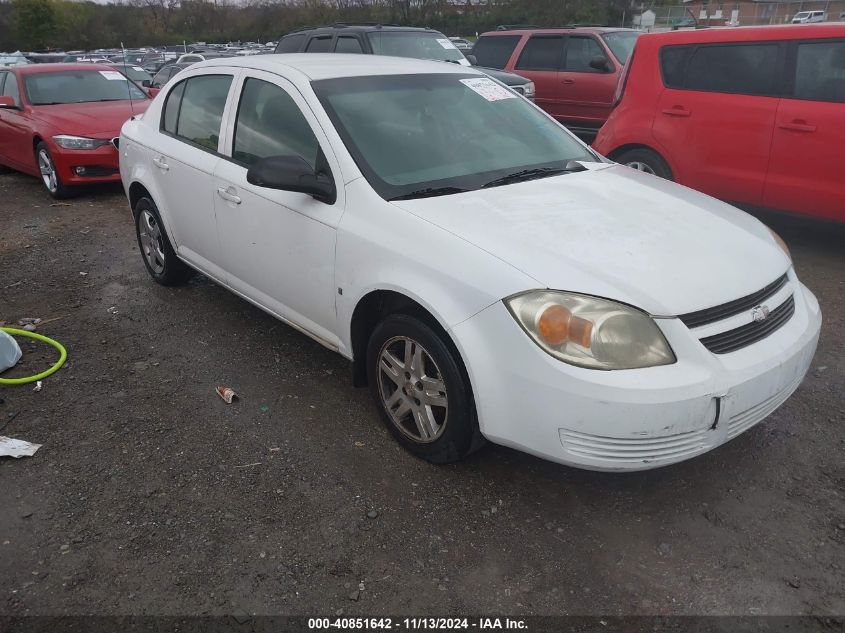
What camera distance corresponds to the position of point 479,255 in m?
2.67

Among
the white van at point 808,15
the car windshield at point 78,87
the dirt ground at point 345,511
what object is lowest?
the dirt ground at point 345,511

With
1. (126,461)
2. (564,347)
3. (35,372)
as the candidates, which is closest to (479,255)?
(564,347)

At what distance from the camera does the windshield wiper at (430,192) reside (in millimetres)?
3123

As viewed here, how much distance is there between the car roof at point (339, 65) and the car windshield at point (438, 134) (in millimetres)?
75

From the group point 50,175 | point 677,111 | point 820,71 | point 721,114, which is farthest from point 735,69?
point 50,175

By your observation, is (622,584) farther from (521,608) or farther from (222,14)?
(222,14)

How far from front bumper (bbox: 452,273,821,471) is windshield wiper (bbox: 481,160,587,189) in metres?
1.02

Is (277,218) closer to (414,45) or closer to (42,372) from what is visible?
(42,372)

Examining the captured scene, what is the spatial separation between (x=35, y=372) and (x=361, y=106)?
2470 mm

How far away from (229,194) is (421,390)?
1.72 metres

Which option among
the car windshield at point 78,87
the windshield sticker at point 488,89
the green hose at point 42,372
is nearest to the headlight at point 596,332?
the windshield sticker at point 488,89

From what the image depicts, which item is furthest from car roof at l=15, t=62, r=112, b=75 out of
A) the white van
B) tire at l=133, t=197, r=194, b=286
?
the white van

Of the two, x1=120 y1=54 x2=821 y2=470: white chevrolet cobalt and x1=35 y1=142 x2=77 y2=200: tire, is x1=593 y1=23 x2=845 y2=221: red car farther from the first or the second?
x1=35 y1=142 x2=77 y2=200: tire

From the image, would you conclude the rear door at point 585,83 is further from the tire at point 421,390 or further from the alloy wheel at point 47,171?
the tire at point 421,390
